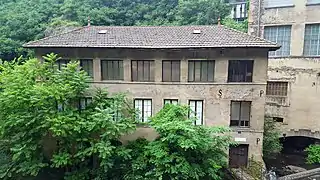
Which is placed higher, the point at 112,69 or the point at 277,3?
the point at 277,3

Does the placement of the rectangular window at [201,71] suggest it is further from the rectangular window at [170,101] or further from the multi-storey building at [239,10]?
the multi-storey building at [239,10]

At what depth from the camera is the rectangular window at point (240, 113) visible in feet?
59.7

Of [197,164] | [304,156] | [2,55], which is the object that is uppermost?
[2,55]

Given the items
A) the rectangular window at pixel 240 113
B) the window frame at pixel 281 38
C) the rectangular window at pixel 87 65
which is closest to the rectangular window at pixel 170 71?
the rectangular window at pixel 240 113

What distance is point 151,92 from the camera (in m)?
18.4

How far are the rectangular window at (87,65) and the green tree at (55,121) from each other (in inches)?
75.0

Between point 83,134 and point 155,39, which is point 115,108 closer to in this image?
point 83,134

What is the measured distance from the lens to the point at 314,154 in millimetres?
22625

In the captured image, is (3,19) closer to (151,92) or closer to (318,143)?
(151,92)

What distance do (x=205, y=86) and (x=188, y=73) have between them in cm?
141

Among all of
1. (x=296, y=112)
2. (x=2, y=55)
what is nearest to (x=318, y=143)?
(x=296, y=112)

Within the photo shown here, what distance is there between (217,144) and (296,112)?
12053 millimetres

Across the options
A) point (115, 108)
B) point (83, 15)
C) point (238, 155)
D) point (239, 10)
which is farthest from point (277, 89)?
point (83, 15)

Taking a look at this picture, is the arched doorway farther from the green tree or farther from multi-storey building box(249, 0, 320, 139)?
the green tree
